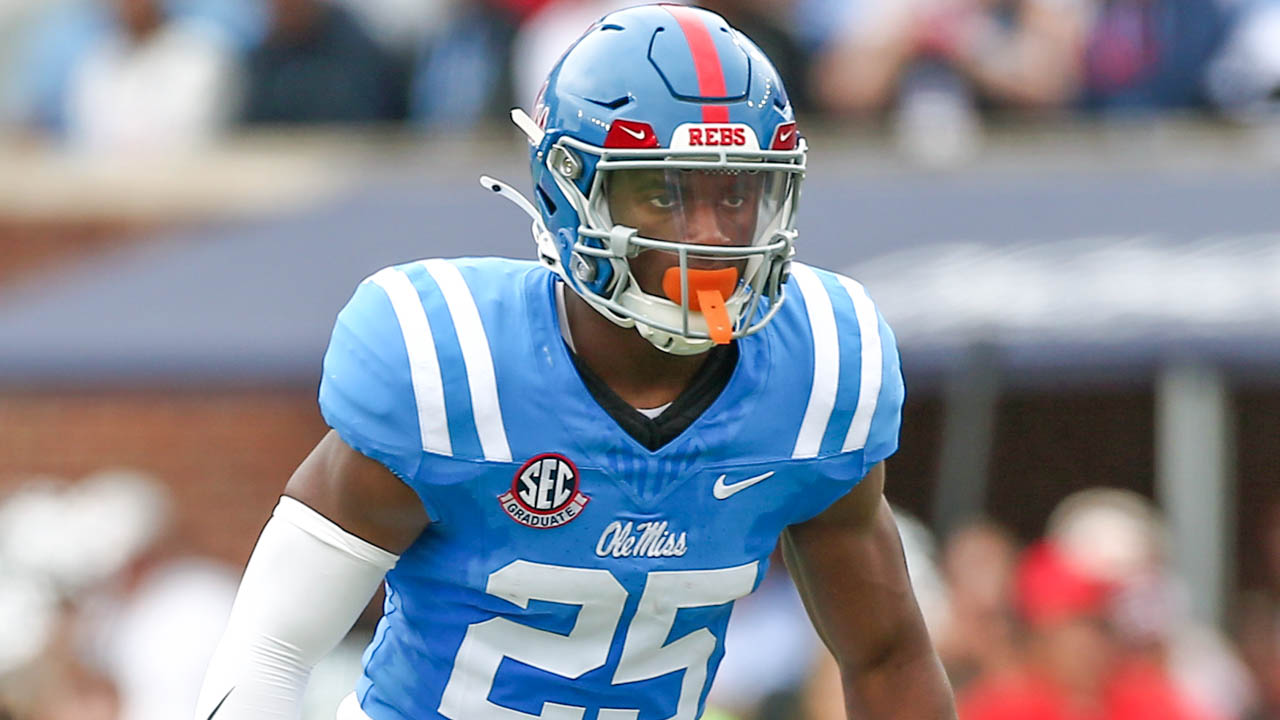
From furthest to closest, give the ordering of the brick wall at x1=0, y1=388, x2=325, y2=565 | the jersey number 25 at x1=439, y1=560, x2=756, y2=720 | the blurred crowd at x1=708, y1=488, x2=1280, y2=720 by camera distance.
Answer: the brick wall at x1=0, y1=388, x2=325, y2=565, the blurred crowd at x1=708, y1=488, x2=1280, y2=720, the jersey number 25 at x1=439, y1=560, x2=756, y2=720

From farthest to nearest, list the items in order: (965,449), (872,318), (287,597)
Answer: (965,449) → (872,318) → (287,597)

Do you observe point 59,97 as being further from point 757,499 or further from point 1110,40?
point 757,499

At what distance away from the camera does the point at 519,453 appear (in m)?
2.99

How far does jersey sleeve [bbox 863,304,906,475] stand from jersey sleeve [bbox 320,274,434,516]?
632mm

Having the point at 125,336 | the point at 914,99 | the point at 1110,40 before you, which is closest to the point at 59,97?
the point at 125,336

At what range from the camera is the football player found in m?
2.97

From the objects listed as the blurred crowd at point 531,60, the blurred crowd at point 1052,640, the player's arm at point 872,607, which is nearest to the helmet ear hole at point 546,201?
the player's arm at point 872,607

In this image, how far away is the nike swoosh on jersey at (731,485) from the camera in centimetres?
308

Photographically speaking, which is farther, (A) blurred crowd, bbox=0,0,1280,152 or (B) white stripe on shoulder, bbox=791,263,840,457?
(A) blurred crowd, bbox=0,0,1280,152

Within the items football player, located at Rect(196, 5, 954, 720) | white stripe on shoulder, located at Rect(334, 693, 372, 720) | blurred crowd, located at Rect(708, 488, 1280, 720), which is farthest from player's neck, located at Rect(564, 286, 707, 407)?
blurred crowd, located at Rect(708, 488, 1280, 720)

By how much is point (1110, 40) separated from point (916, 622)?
5530 millimetres

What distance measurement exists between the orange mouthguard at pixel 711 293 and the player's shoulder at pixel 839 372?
0.23m

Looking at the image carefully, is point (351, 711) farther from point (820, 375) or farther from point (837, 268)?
point (837, 268)

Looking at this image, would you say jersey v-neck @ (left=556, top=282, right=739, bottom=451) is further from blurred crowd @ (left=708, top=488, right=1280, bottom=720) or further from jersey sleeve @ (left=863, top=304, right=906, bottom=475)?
blurred crowd @ (left=708, top=488, right=1280, bottom=720)
